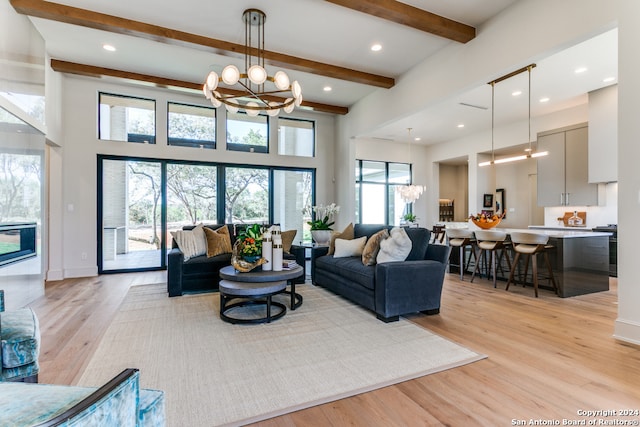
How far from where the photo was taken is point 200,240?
4621mm

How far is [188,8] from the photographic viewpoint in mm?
3566

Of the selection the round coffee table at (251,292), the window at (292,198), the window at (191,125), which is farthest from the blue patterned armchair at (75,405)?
the window at (292,198)

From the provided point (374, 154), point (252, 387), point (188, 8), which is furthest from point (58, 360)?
point (374, 154)

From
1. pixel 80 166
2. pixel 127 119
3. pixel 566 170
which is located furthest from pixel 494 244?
pixel 80 166

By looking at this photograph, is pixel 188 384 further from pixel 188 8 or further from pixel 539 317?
pixel 188 8

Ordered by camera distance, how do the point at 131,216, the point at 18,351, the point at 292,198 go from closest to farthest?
the point at 18,351 < the point at 131,216 < the point at 292,198

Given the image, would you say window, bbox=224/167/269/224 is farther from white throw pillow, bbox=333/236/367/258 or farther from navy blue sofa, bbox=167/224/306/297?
white throw pillow, bbox=333/236/367/258

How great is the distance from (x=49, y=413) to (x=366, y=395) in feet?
5.28

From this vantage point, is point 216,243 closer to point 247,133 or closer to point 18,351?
point 18,351

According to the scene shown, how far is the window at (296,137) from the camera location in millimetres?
7238

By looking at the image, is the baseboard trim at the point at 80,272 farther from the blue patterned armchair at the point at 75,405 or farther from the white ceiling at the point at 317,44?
the blue patterned armchair at the point at 75,405

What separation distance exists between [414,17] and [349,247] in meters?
2.95

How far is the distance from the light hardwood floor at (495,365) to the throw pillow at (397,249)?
2.34 ft

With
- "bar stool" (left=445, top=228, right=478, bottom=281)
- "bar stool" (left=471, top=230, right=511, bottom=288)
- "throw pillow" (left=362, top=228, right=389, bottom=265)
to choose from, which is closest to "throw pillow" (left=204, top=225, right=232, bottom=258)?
"throw pillow" (left=362, top=228, right=389, bottom=265)
